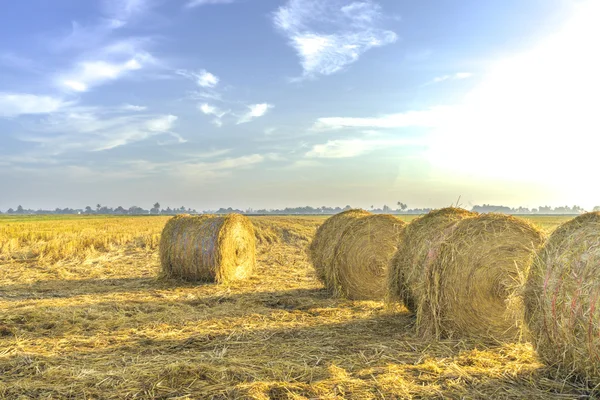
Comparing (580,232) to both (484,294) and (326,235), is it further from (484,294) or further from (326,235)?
(326,235)

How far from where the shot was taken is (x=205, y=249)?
1151cm

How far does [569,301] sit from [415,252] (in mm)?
3036

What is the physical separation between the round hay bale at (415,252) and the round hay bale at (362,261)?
1383 mm

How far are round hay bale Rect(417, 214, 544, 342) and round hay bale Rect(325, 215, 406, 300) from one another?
8.98 feet

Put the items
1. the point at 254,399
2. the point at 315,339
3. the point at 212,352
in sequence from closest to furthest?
the point at 254,399, the point at 212,352, the point at 315,339

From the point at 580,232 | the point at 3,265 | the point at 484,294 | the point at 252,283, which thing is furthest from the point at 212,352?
the point at 3,265

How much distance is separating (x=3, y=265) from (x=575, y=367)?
14.9 metres

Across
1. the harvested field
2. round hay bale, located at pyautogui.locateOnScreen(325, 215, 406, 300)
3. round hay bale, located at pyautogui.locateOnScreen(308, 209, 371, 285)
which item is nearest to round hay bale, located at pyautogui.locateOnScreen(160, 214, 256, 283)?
the harvested field

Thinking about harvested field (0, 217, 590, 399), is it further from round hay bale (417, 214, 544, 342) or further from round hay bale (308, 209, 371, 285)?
round hay bale (308, 209, 371, 285)

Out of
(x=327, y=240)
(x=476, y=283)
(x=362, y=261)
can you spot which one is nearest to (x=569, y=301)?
(x=476, y=283)

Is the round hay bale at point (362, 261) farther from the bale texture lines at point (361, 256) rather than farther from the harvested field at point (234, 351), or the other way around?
the harvested field at point (234, 351)

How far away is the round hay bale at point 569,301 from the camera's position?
4652 millimetres

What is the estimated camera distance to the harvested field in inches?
179

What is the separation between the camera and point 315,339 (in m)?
6.34
